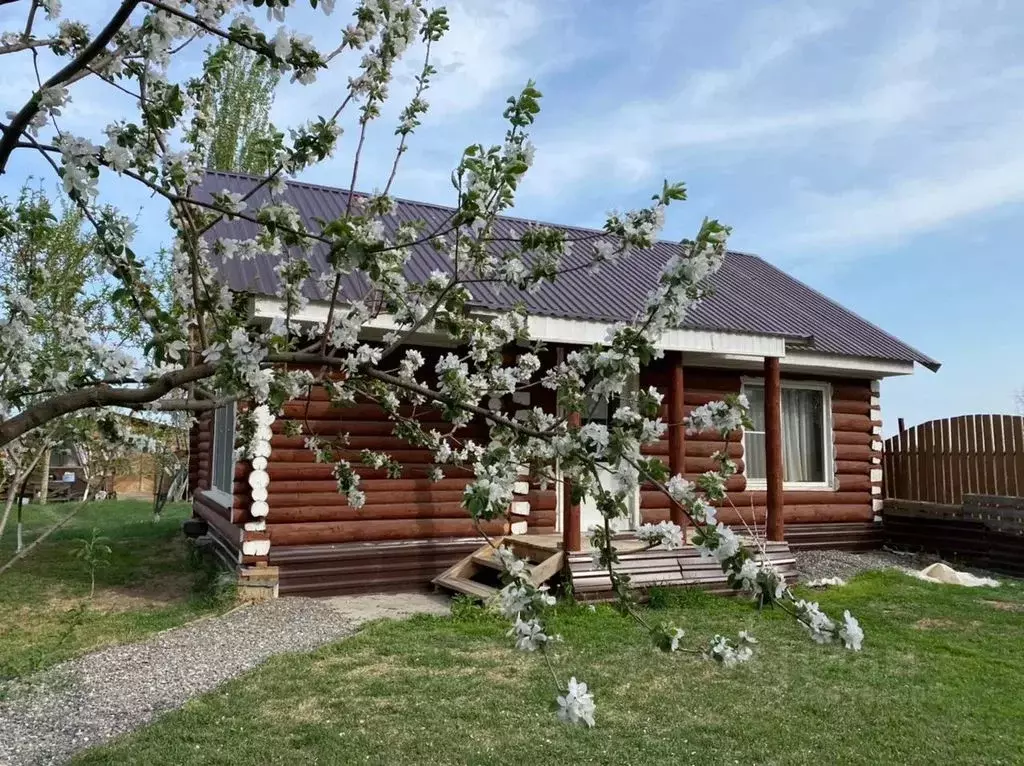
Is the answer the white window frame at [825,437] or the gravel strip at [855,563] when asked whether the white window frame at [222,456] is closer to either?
the gravel strip at [855,563]

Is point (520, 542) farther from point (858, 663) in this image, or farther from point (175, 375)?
point (175, 375)

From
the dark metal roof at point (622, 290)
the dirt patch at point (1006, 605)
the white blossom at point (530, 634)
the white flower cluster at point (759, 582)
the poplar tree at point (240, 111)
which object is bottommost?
the dirt patch at point (1006, 605)

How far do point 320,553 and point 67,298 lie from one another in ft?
13.4

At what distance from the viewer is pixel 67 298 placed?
5.65 meters

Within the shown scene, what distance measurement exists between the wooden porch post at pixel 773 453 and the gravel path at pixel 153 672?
415 centimetres

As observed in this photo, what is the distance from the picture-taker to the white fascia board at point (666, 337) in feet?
27.0

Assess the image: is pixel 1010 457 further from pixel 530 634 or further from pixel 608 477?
pixel 530 634

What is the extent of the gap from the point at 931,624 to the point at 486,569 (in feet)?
14.5

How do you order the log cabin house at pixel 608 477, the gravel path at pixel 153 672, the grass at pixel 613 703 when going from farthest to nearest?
the log cabin house at pixel 608 477, the gravel path at pixel 153 672, the grass at pixel 613 703

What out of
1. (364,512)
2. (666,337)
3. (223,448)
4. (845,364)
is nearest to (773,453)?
(666,337)

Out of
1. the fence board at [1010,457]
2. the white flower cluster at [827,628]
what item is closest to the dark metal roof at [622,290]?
the fence board at [1010,457]

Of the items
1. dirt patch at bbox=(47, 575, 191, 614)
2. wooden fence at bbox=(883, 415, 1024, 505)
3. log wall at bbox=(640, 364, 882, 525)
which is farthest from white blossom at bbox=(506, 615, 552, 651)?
wooden fence at bbox=(883, 415, 1024, 505)

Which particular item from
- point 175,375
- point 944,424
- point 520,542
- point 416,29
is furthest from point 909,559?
point 175,375

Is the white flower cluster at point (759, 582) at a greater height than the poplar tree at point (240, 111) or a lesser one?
lesser
